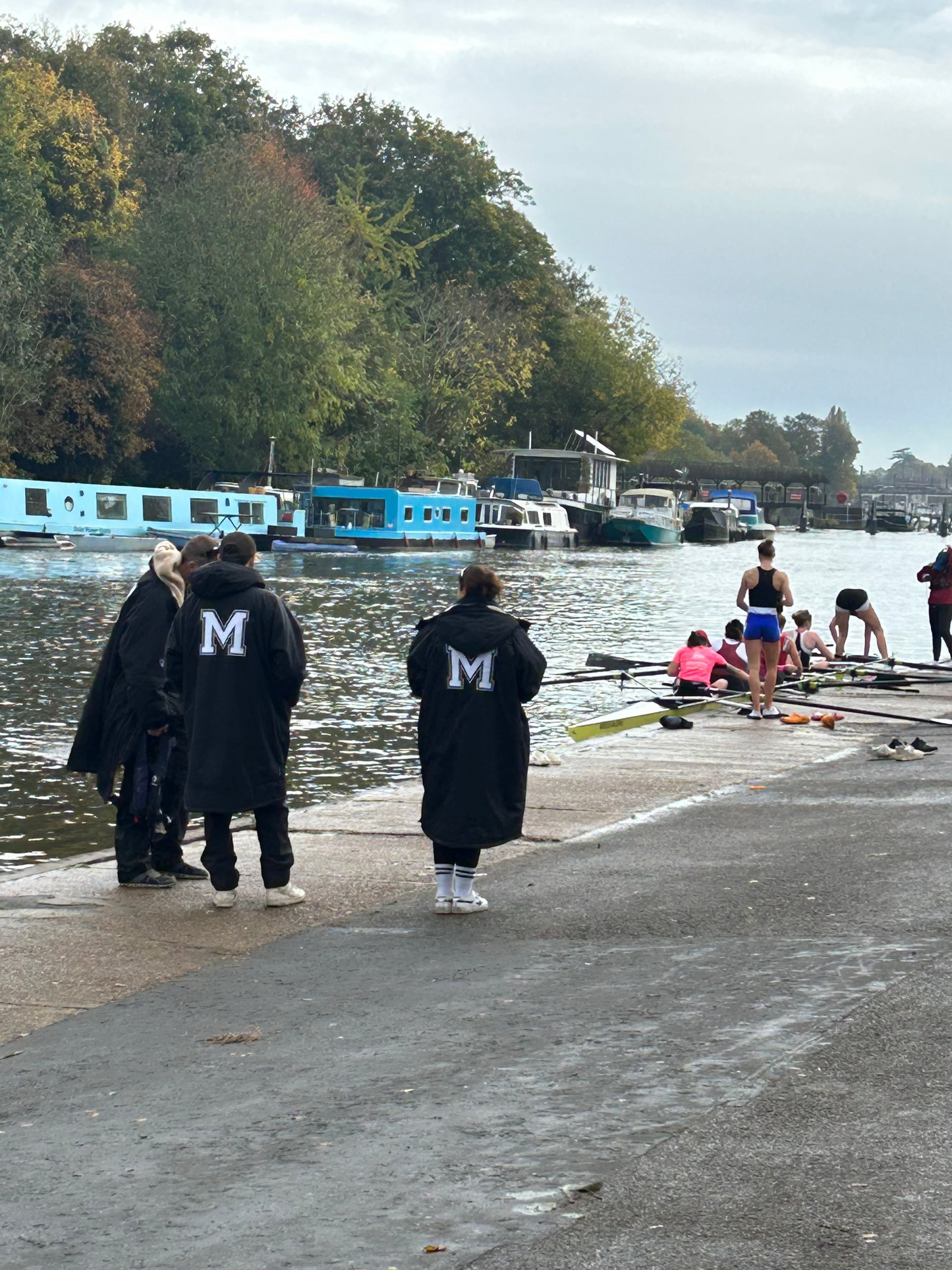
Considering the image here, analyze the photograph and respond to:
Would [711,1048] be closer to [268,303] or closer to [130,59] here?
[268,303]

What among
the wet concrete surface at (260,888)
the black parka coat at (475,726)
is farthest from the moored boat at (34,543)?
the black parka coat at (475,726)

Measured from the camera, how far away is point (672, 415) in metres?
99.4

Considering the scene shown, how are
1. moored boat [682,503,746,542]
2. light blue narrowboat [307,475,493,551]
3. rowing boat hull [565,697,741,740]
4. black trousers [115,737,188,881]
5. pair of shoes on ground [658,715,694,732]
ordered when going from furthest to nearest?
moored boat [682,503,746,542], light blue narrowboat [307,475,493,551], rowing boat hull [565,697,741,740], pair of shoes on ground [658,715,694,732], black trousers [115,737,188,881]

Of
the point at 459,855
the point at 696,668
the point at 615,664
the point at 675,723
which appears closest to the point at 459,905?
the point at 459,855

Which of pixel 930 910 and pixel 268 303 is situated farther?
pixel 268 303

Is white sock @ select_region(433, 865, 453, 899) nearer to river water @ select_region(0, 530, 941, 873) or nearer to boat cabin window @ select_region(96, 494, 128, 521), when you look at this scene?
river water @ select_region(0, 530, 941, 873)

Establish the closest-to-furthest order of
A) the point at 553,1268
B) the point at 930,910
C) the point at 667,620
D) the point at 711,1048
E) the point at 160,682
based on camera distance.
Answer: the point at 553,1268 < the point at 711,1048 < the point at 930,910 < the point at 160,682 < the point at 667,620

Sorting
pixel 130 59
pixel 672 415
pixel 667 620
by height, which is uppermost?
pixel 130 59

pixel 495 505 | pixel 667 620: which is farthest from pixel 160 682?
pixel 495 505

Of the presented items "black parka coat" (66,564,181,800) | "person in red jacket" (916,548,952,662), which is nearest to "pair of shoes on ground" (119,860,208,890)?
"black parka coat" (66,564,181,800)

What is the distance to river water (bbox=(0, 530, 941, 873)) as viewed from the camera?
1419 cm

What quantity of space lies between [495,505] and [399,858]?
6692 cm

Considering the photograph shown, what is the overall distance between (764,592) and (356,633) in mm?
13875

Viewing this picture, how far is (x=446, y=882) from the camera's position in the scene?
8.27 meters
